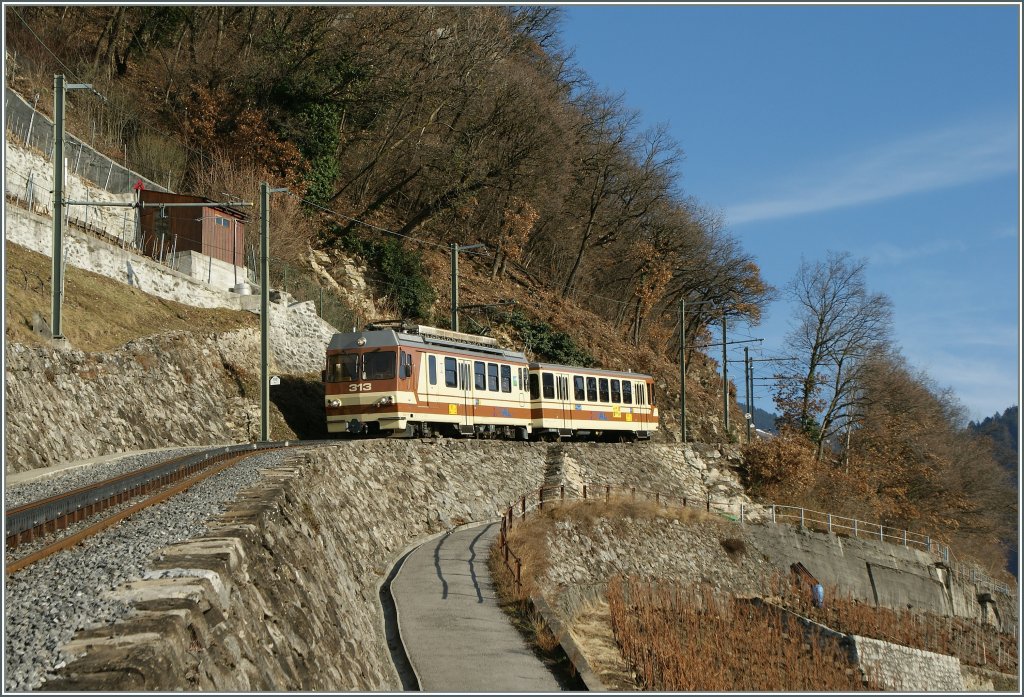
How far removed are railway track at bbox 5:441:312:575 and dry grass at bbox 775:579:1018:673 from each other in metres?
14.4

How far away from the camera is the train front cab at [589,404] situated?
3791cm

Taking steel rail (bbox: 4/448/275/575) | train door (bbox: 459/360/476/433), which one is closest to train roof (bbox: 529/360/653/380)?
train door (bbox: 459/360/476/433)

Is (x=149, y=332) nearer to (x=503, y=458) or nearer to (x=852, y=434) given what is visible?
(x=503, y=458)

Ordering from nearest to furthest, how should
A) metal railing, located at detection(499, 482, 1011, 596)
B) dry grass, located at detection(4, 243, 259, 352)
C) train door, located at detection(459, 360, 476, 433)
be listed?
dry grass, located at detection(4, 243, 259, 352) → metal railing, located at detection(499, 482, 1011, 596) → train door, located at detection(459, 360, 476, 433)

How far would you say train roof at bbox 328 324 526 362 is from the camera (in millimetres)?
29725

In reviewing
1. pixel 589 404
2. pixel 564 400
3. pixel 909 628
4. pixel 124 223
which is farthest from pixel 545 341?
pixel 909 628

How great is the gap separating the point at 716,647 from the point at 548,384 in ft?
67.2

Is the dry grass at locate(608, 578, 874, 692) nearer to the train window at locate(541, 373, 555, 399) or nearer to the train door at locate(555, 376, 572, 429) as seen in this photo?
the train window at locate(541, 373, 555, 399)

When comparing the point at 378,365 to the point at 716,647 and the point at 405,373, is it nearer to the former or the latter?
the point at 405,373

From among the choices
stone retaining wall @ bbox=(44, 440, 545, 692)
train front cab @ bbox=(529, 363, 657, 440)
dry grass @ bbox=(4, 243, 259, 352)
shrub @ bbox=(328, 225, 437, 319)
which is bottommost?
stone retaining wall @ bbox=(44, 440, 545, 692)

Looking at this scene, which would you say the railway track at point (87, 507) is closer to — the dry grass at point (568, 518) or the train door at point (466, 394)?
the dry grass at point (568, 518)

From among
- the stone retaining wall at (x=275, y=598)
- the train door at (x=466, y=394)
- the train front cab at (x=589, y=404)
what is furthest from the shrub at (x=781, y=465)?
the stone retaining wall at (x=275, y=598)

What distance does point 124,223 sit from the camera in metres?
37.4

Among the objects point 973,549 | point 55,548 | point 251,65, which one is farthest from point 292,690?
point 973,549
